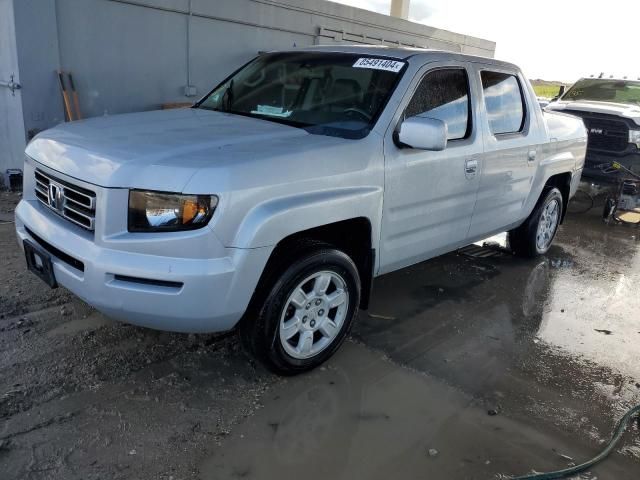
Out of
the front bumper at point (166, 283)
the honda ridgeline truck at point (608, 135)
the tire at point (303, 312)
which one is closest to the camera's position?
the front bumper at point (166, 283)

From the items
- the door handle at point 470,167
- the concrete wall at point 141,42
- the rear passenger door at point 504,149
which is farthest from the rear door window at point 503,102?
the concrete wall at point 141,42

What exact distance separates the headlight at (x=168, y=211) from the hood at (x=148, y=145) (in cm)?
6

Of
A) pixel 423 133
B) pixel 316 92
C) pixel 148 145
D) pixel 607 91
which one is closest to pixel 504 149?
pixel 423 133

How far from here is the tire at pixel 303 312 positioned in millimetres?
2943

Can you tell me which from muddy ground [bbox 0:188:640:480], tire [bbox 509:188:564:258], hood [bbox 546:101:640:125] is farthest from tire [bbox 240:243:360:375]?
hood [bbox 546:101:640:125]

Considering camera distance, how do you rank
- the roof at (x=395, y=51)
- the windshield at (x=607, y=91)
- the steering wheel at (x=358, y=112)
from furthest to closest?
the windshield at (x=607, y=91)
the roof at (x=395, y=51)
the steering wheel at (x=358, y=112)

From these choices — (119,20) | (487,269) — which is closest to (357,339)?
(487,269)

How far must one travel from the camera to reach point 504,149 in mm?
4496

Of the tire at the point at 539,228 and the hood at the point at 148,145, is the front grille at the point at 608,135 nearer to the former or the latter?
the tire at the point at 539,228

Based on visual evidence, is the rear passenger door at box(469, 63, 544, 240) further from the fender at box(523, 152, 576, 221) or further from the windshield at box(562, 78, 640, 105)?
the windshield at box(562, 78, 640, 105)

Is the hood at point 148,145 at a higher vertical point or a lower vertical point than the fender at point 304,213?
higher

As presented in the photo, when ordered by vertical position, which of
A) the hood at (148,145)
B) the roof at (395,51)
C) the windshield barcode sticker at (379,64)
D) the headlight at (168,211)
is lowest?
the headlight at (168,211)

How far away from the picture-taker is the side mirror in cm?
328

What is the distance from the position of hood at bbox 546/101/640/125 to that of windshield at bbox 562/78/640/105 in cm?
50
